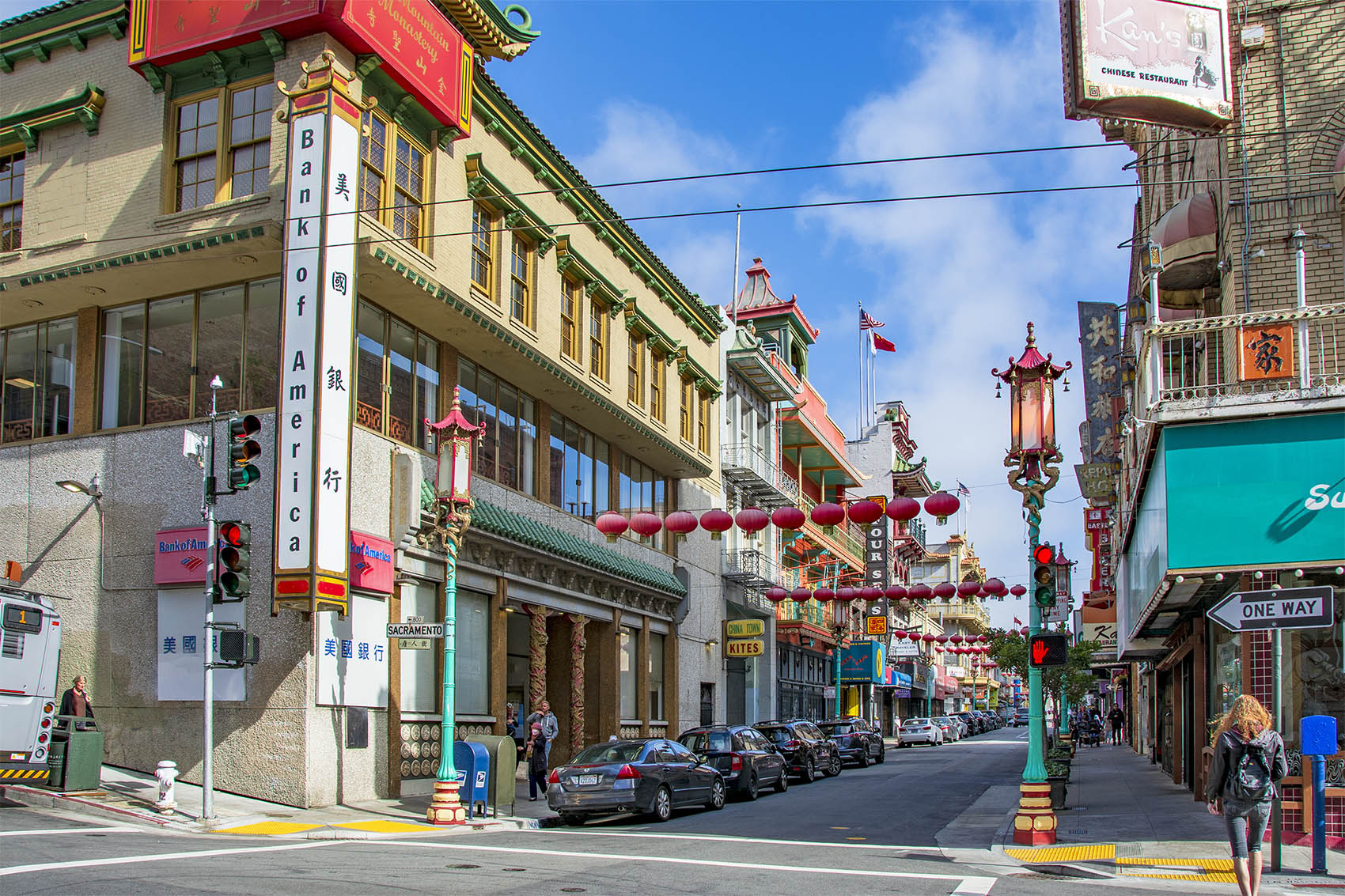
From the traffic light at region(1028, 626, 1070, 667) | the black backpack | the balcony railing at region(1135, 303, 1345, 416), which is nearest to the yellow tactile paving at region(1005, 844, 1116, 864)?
the traffic light at region(1028, 626, 1070, 667)

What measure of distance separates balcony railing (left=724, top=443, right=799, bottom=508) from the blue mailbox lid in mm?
28683

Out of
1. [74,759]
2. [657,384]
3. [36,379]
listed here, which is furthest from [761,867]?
[657,384]

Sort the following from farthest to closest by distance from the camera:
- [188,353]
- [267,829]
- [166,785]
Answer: [188,353]
[166,785]
[267,829]

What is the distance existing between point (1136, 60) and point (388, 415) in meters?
13.6

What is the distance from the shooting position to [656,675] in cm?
3484

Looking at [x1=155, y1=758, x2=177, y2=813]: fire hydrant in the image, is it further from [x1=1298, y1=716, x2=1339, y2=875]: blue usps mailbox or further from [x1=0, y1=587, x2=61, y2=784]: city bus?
[x1=1298, y1=716, x2=1339, y2=875]: blue usps mailbox

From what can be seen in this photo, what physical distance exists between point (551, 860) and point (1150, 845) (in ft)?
25.1

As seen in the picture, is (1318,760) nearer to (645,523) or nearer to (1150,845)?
(1150,845)

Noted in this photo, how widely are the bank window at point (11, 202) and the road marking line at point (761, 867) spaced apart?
14693 mm

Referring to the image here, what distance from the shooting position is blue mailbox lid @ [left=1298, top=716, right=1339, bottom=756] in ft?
41.2

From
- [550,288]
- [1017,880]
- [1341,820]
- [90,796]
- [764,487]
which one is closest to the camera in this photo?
[1017,880]

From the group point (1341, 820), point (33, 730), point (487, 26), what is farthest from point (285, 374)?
point (1341, 820)

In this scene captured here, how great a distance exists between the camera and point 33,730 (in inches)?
664

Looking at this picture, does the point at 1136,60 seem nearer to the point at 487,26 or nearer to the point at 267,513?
the point at 487,26
